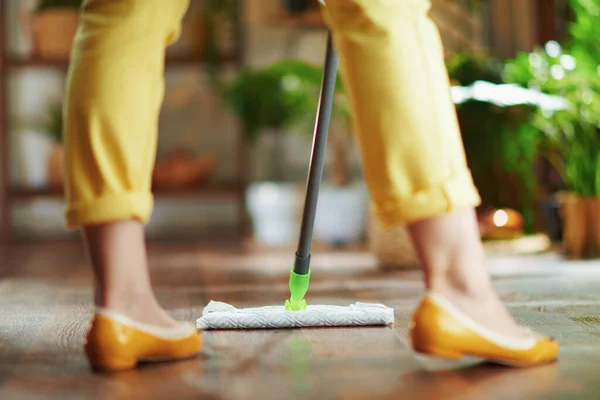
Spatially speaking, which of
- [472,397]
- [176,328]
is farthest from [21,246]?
[472,397]

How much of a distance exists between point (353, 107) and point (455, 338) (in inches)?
8.8

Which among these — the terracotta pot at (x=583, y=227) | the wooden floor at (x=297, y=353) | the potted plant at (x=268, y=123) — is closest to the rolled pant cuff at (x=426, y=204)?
the wooden floor at (x=297, y=353)

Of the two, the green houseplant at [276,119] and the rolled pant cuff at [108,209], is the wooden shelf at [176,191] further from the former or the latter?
the rolled pant cuff at [108,209]

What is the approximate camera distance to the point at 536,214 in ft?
10.4

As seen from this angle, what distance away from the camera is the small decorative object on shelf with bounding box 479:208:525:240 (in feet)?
8.73

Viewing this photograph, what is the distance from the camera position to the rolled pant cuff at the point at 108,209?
2.68ft

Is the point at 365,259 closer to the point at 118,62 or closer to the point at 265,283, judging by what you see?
the point at 265,283

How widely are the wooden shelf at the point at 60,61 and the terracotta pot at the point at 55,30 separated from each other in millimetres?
41

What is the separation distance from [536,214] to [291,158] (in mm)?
1250

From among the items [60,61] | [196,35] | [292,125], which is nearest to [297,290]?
[292,125]

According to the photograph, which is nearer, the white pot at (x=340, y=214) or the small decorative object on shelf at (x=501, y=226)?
the small decorative object on shelf at (x=501, y=226)

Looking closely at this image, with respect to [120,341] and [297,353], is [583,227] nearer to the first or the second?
[297,353]

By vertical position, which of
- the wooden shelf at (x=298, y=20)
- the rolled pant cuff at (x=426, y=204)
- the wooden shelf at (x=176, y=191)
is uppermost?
the wooden shelf at (x=298, y=20)

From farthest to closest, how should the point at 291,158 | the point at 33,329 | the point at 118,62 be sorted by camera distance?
the point at 291,158 → the point at 33,329 → the point at 118,62
